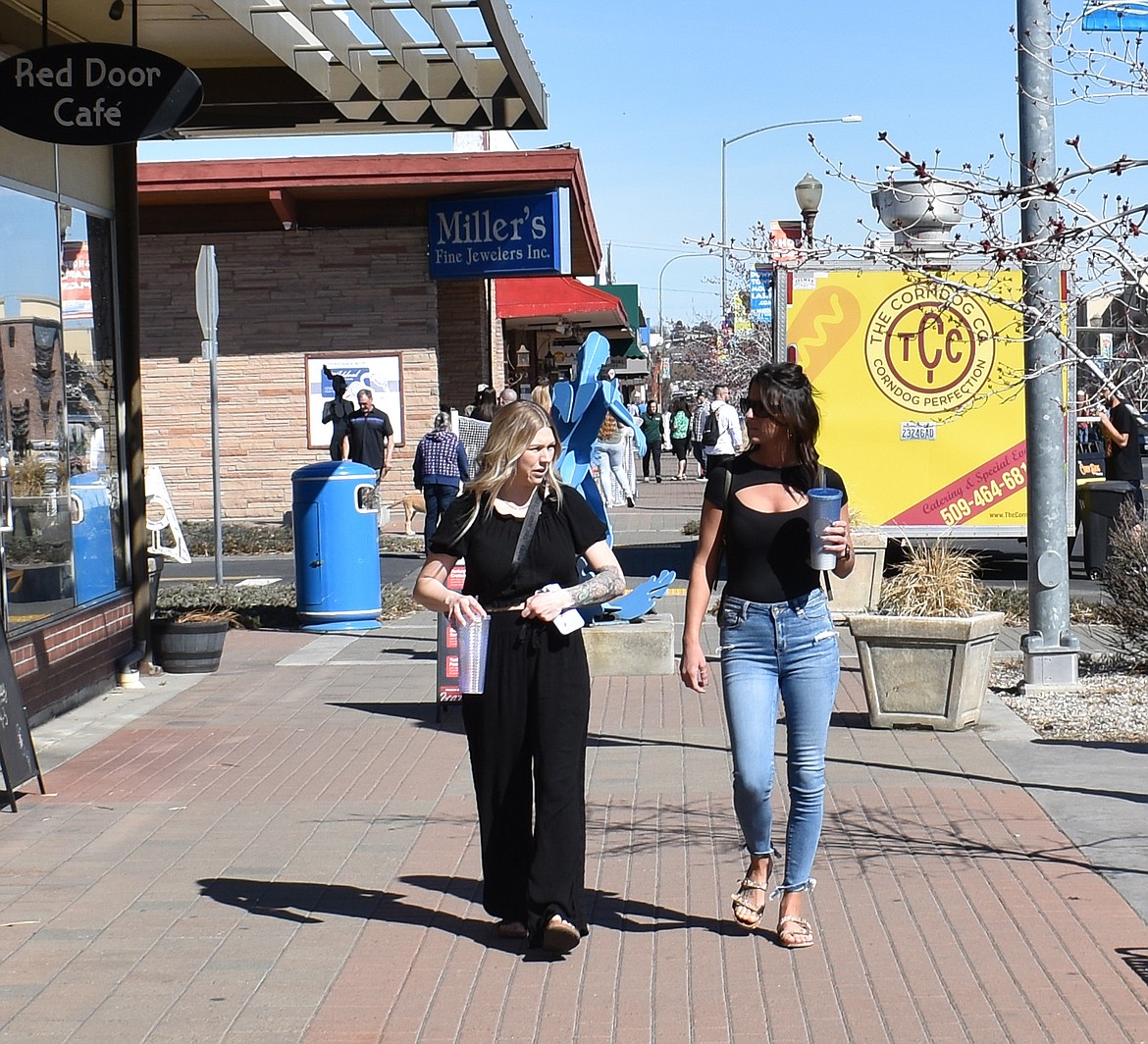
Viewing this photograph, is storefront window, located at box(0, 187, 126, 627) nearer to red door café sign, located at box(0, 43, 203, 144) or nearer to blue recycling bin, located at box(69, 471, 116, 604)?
blue recycling bin, located at box(69, 471, 116, 604)

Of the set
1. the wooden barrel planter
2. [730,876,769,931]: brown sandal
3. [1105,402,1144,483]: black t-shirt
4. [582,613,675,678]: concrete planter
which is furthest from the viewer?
[1105,402,1144,483]: black t-shirt

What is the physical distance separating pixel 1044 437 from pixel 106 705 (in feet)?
19.7

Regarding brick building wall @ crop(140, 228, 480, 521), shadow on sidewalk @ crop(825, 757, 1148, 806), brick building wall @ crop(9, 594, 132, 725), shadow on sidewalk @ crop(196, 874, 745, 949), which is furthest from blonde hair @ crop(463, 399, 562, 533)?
brick building wall @ crop(140, 228, 480, 521)

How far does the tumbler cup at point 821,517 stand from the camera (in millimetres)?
5152

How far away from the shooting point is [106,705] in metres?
10.1

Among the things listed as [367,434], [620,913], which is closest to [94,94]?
[620,913]

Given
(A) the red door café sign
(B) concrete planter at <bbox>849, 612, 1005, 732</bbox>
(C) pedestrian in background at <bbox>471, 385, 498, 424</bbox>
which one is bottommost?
(B) concrete planter at <bbox>849, 612, 1005, 732</bbox>

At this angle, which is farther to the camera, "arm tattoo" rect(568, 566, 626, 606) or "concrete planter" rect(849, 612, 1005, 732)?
"concrete planter" rect(849, 612, 1005, 732)

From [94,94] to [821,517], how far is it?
16.3 ft

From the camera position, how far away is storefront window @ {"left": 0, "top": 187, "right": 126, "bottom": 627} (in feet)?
29.6

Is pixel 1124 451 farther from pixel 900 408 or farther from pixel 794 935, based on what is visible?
pixel 794 935

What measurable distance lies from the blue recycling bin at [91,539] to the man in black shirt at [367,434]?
8861mm

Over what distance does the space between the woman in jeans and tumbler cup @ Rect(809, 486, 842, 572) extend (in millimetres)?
59

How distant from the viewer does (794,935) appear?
5.34 metres
